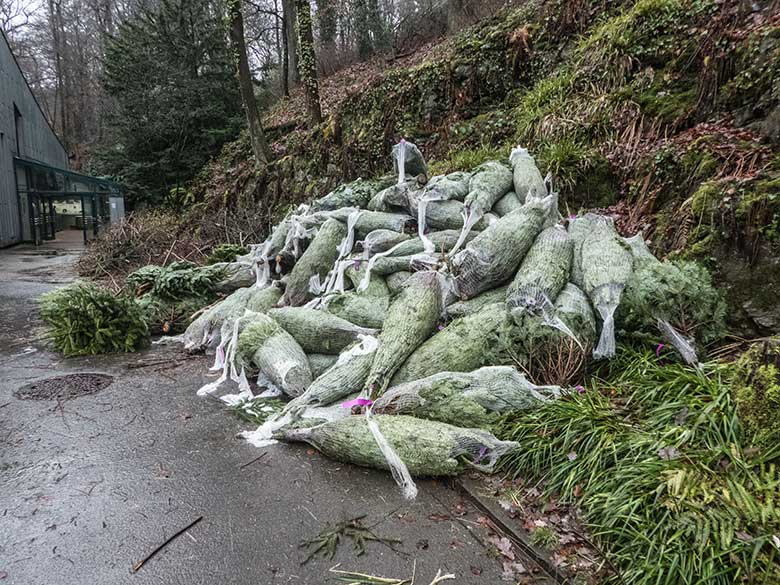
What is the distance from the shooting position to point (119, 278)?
905 cm

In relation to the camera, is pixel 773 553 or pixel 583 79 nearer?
pixel 773 553

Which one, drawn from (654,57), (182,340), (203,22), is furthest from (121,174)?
(654,57)

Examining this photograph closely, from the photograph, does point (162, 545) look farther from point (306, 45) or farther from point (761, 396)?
point (306, 45)

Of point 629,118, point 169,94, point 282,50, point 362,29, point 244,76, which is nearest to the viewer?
point 629,118

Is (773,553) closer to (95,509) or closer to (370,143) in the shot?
(95,509)

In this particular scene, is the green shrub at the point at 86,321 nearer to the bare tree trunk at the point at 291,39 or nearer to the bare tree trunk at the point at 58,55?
the bare tree trunk at the point at 291,39

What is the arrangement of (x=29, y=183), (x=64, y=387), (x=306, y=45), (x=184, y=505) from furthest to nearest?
(x=29, y=183)
(x=306, y=45)
(x=64, y=387)
(x=184, y=505)

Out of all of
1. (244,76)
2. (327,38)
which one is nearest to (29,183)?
(244,76)

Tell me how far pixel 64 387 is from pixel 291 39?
18169 millimetres

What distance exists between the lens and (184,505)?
2.46m

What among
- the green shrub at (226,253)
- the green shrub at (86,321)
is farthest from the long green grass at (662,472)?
the green shrub at (226,253)

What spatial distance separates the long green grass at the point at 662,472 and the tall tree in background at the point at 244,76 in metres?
12.6

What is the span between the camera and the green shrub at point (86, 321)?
5008 mm

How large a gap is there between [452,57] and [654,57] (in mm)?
4333
